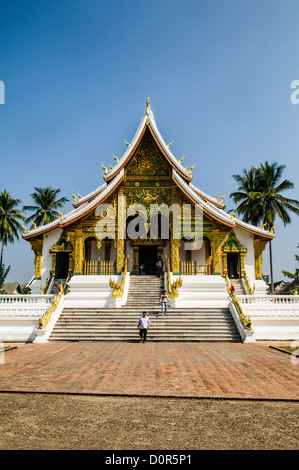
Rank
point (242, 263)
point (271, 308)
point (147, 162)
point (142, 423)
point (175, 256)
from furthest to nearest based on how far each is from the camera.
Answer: point (242, 263) < point (147, 162) < point (175, 256) < point (271, 308) < point (142, 423)

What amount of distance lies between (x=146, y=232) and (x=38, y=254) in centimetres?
767

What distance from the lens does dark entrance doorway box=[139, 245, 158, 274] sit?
22875mm

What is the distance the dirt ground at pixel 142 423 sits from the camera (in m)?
3.96

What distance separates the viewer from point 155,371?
7676 mm

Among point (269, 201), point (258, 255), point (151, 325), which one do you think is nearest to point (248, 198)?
point (269, 201)

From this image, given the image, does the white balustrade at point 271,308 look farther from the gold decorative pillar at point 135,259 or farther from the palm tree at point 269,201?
the palm tree at point 269,201

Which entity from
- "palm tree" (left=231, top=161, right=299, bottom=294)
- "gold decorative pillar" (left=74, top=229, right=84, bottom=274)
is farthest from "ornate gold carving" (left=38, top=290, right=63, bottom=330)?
"palm tree" (left=231, top=161, right=299, bottom=294)

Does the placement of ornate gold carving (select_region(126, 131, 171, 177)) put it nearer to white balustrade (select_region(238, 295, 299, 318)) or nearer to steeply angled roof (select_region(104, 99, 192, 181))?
steeply angled roof (select_region(104, 99, 192, 181))

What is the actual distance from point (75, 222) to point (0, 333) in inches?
326

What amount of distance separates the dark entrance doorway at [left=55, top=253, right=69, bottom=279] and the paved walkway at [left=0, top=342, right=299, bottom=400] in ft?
35.5

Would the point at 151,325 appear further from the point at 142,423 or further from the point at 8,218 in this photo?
the point at 8,218
